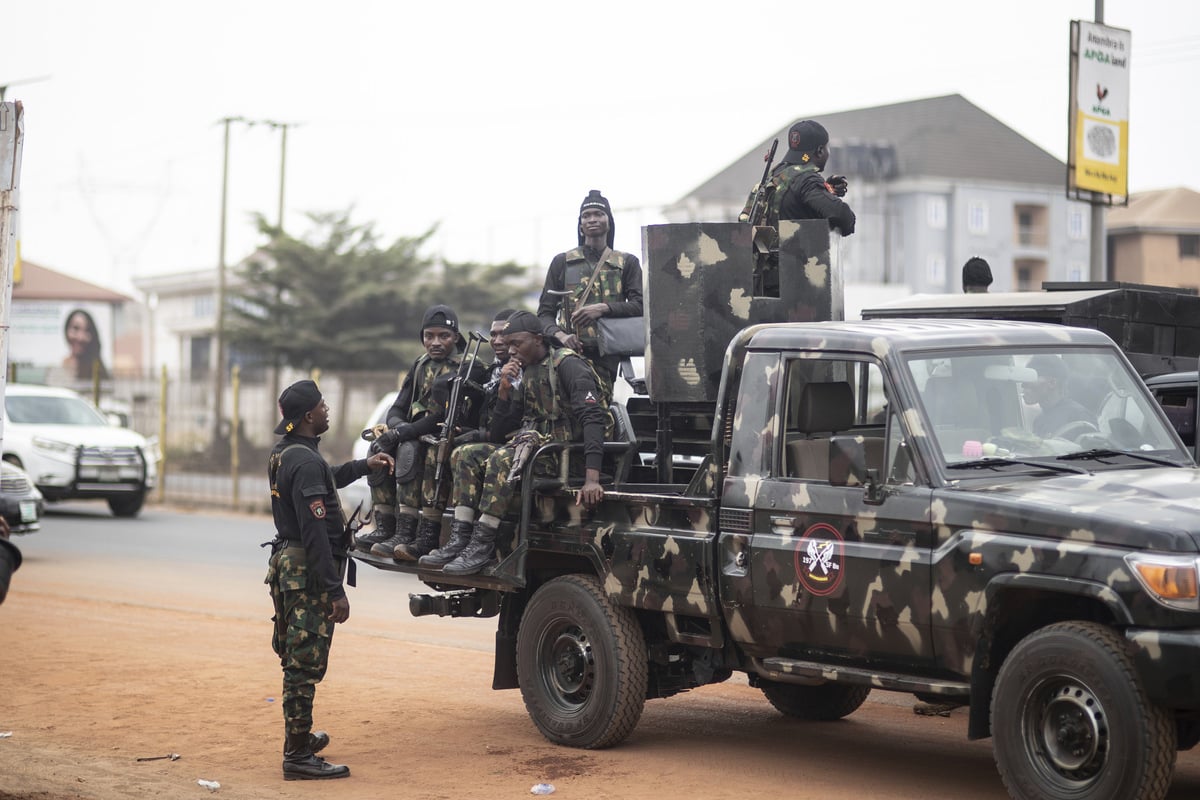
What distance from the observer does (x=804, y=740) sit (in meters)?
8.80

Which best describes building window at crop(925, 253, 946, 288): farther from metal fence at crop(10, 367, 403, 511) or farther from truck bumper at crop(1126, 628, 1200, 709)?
truck bumper at crop(1126, 628, 1200, 709)

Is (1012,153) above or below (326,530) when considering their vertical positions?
above

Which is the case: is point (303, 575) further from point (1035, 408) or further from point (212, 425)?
point (212, 425)

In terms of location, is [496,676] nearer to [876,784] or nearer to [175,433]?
[876,784]

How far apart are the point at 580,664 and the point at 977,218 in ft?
227

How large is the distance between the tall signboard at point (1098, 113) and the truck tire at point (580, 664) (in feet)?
35.4

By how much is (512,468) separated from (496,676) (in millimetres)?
1294

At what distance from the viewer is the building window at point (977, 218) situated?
74438 mm

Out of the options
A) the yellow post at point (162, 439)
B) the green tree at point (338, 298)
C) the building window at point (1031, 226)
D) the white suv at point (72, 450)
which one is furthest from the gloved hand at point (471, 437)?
the building window at point (1031, 226)

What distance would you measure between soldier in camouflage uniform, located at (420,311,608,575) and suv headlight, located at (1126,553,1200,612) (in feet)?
10.3

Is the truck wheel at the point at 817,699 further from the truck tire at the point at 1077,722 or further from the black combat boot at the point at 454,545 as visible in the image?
the truck tire at the point at 1077,722

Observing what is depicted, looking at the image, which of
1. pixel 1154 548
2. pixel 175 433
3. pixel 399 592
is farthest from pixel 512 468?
pixel 175 433

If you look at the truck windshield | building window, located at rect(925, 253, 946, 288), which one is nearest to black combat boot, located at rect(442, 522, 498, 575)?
the truck windshield

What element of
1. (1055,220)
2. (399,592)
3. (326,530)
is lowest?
(399,592)
